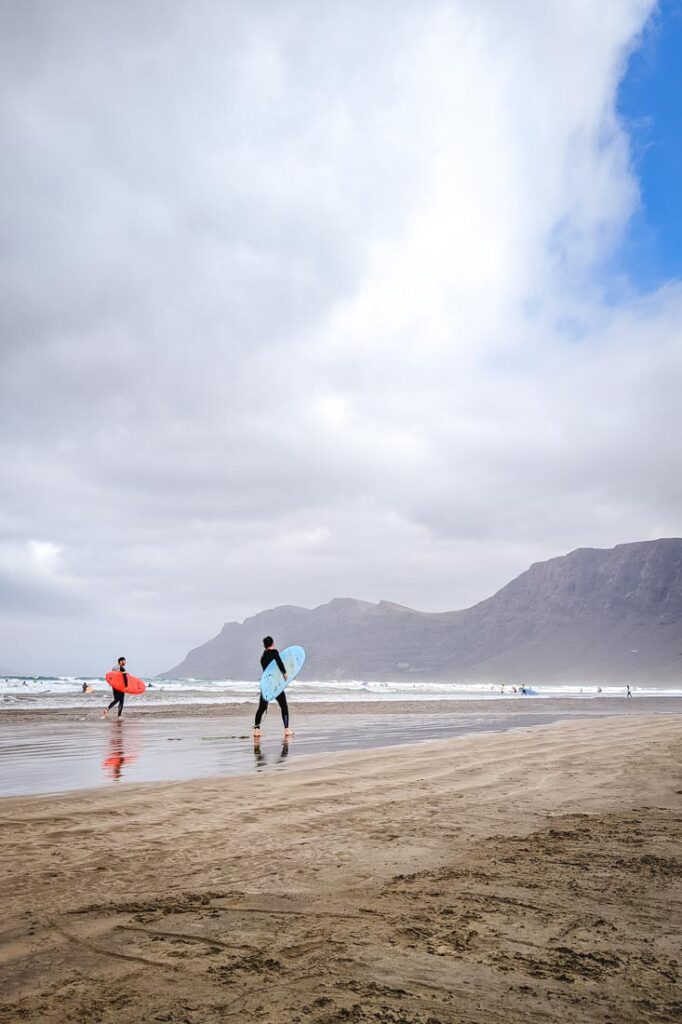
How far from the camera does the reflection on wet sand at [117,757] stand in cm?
888

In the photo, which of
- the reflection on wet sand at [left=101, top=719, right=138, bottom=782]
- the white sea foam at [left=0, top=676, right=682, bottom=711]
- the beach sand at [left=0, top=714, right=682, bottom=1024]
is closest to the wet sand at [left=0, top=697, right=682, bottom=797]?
the reflection on wet sand at [left=101, top=719, right=138, bottom=782]

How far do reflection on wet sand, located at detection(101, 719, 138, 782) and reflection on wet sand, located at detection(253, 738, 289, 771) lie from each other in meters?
2.04

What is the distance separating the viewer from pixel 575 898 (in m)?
3.48

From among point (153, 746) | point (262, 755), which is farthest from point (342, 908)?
point (153, 746)

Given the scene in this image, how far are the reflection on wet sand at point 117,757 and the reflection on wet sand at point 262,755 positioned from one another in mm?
2042

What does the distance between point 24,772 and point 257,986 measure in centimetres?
826

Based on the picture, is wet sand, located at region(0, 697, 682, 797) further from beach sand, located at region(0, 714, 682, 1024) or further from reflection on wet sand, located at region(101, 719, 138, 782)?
beach sand, located at region(0, 714, 682, 1024)

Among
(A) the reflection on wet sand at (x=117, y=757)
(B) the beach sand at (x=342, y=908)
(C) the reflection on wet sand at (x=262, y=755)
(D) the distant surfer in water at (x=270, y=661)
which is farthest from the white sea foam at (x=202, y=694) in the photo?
(B) the beach sand at (x=342, y=908)

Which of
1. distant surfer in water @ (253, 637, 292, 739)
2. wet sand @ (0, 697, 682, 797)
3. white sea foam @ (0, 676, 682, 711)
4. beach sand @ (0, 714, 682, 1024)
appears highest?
distant surfer in water @ (253, 637, 292, 739)

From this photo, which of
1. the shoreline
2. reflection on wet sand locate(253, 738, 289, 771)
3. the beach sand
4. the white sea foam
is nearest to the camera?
the beach sand

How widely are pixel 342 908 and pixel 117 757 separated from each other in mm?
8931

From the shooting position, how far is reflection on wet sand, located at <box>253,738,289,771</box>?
9.75 m

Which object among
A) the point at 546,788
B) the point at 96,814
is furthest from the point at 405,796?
the point at 96,814

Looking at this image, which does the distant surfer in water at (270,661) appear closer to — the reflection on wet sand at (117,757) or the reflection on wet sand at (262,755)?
the reflection on wet sand at (262,755)
